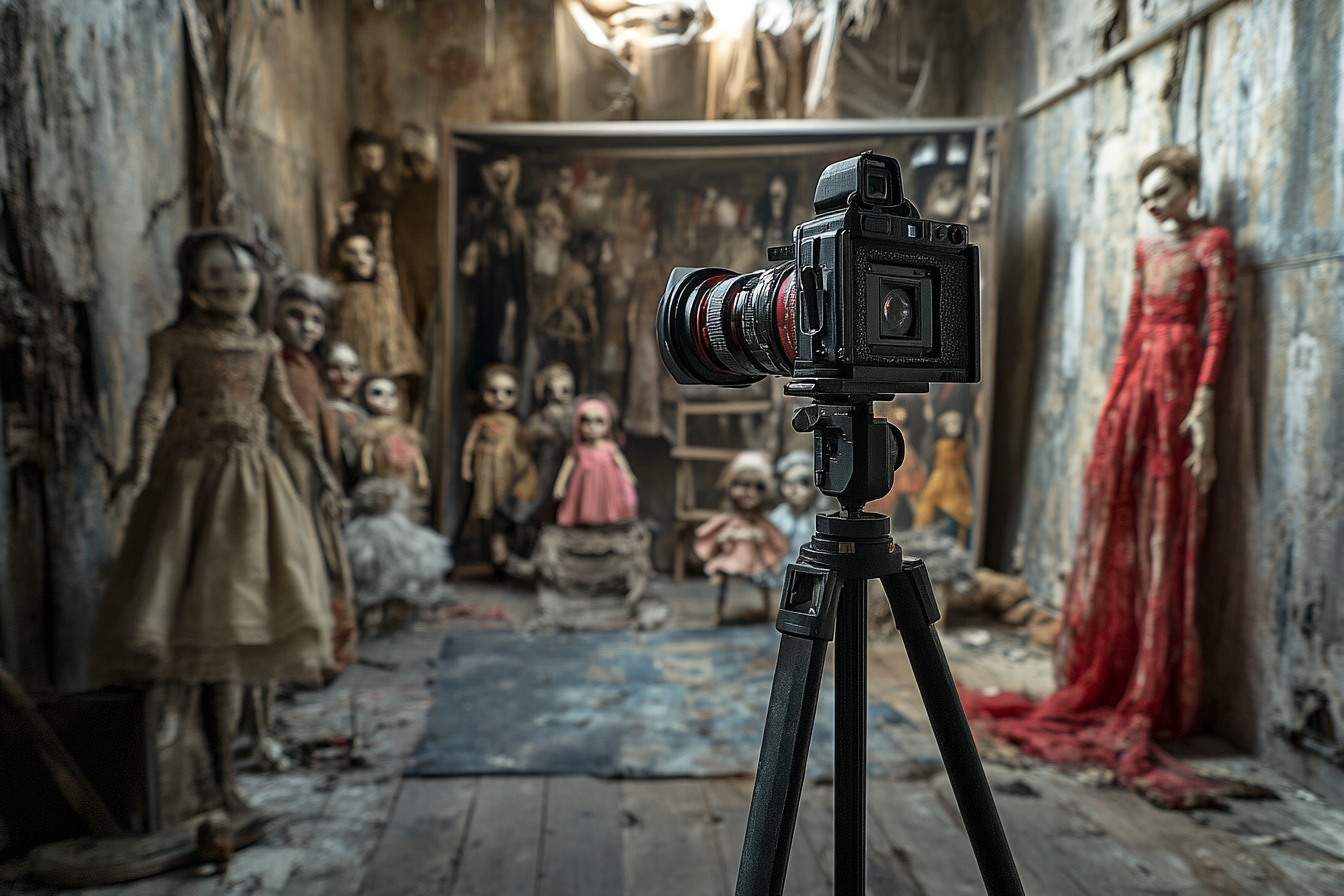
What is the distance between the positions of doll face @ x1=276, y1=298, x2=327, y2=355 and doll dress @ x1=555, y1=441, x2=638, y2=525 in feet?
4.50

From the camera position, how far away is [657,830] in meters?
2.14

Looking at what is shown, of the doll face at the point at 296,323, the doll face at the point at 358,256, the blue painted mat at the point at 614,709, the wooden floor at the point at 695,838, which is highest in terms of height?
the doll face at the point at 358,256

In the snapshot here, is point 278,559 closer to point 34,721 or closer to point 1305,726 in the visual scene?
point 34,721

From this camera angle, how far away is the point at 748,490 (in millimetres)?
3900

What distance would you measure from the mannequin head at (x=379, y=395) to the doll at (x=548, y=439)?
2.45ft

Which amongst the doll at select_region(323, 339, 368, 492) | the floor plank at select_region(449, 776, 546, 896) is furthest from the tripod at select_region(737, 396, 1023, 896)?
the doll at select_region(323, 339, 368, 492)

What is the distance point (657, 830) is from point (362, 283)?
3187mm

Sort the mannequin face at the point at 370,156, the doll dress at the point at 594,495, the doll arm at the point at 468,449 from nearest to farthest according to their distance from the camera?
1. the doll dress at the point at 594,495
2. the doll arm at the point at 468,449
3. the mannequin face at the point at 370,156

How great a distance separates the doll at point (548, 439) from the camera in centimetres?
449

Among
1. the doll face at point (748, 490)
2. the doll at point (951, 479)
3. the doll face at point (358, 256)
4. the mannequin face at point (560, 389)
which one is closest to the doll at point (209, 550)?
the doll face at point (748, 490)

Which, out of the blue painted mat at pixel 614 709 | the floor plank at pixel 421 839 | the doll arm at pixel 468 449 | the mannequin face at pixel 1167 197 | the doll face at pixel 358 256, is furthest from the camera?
the doll arm at pixel 468 449

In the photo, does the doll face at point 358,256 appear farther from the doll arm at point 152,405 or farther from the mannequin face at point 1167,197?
the mannequin face at point 1167,197

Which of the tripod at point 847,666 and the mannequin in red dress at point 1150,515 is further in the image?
the mannequin in red dress at point 1150,515

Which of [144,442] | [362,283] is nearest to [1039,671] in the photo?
[144,442]
